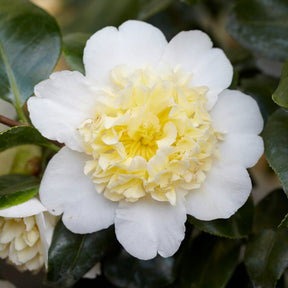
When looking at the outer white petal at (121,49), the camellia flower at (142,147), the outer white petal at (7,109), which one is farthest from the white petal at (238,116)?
the outer white petal at (7,109)

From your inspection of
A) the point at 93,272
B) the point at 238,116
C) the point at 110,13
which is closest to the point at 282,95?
the point at 238,116

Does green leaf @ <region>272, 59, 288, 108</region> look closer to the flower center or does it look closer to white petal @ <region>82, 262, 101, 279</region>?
the flower center

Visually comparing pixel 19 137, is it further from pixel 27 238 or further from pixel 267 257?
pixel 267 257

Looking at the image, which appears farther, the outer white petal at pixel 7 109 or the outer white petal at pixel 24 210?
the outer white petal at pixel 7 109

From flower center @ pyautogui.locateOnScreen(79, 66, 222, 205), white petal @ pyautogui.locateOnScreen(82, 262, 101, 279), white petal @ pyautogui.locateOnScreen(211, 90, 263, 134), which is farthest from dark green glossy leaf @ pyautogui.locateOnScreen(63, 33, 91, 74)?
white petal @ pyautogui.locateOnScreen(82, 262, 101, 279)

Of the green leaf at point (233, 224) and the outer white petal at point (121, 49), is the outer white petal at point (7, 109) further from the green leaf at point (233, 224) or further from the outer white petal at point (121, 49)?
the green leaf at point (233, 224)
